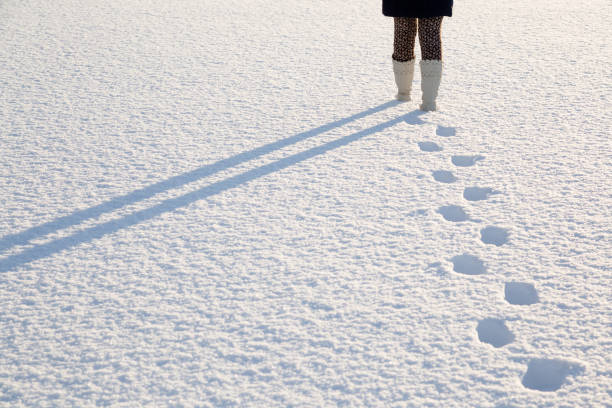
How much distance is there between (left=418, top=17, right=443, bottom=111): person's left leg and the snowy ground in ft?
0.36

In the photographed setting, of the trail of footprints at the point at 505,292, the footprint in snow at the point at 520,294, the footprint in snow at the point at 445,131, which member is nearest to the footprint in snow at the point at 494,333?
the trail of footprints at the point at 505,292

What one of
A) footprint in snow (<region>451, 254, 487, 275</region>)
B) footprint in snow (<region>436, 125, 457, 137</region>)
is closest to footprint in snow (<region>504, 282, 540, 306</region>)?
footprint in snow (<region>451, 254, 487, 275</region>)

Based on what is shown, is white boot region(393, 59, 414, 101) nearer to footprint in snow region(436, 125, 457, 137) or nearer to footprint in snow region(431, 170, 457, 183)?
footprint in snow region(436, 125, 457, 137)

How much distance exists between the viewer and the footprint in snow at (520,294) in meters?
1.86

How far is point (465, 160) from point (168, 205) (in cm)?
126

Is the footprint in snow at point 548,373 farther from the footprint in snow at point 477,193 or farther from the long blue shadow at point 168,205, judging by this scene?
the long blue shadow at point 168,205

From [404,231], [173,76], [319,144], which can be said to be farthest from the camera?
[173,76]

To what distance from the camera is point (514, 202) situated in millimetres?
2350

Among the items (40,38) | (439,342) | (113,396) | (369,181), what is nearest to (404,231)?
(369,181)

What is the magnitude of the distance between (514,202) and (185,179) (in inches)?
51.9

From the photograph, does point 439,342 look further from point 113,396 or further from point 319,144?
point 319,144

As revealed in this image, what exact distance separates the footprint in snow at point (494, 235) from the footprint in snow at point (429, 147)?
64cm

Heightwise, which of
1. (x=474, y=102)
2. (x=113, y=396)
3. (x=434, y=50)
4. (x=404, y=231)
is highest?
(x=434, y=50)

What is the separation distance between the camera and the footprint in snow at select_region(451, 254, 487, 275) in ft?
6.57
